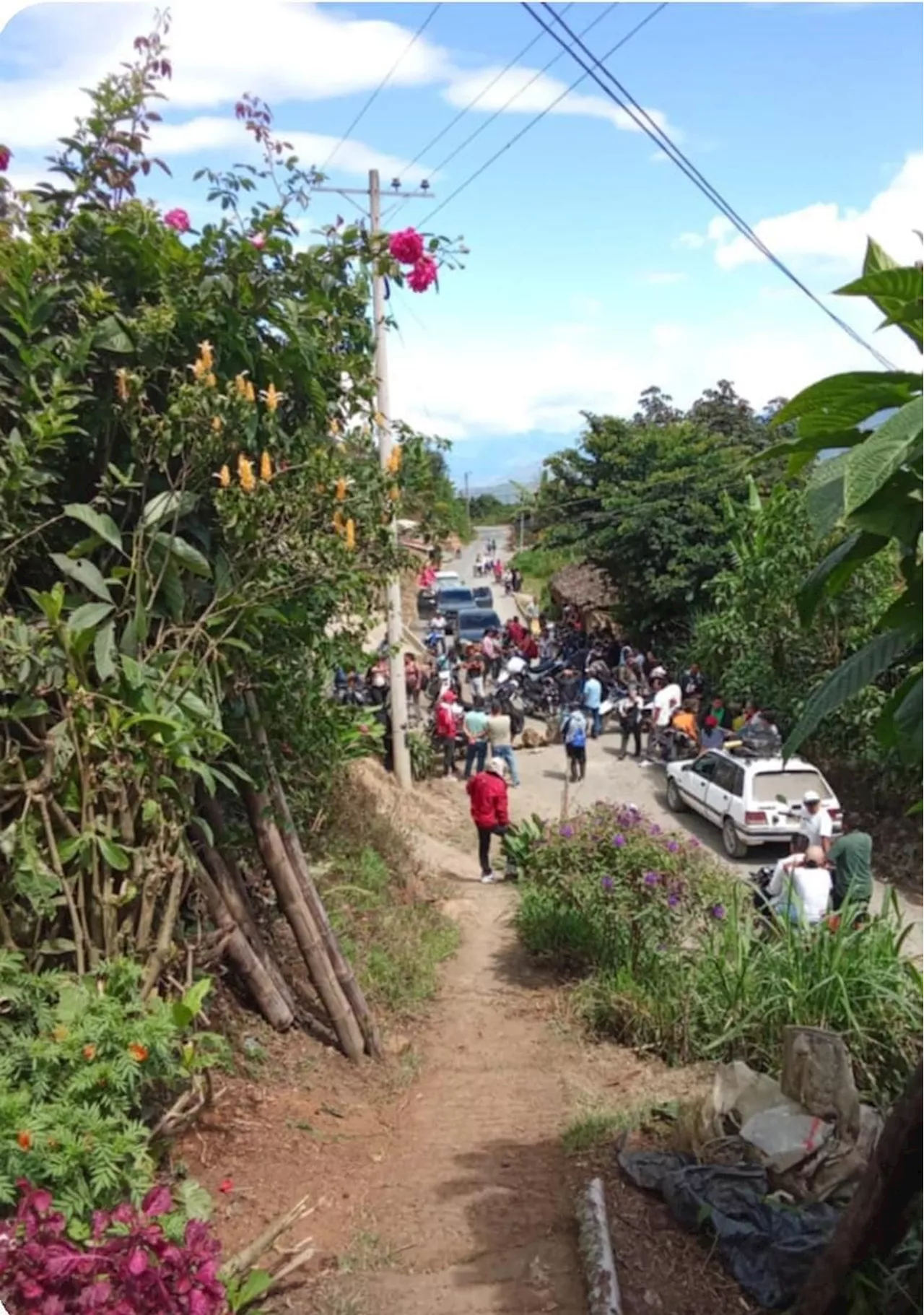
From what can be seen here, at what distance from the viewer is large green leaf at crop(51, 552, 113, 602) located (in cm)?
440

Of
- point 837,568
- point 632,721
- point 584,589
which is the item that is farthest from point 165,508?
point 584,589

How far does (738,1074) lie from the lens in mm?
5203

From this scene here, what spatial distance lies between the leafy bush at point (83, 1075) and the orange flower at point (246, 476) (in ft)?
6.40

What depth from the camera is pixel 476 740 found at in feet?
53.2

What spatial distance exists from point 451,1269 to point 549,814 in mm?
10608

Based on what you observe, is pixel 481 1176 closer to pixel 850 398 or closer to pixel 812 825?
pixel 850 398

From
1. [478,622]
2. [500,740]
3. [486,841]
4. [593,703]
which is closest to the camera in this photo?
[486,841]

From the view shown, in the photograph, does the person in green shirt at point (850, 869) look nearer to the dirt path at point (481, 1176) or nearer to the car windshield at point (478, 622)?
the dirt path at point (481, 1176)

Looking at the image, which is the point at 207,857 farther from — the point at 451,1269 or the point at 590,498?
the point at 590,498

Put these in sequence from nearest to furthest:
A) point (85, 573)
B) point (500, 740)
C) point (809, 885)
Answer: point (85, 573) → point (809, 885) → point (500, 740)

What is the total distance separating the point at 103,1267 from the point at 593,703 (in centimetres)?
1661

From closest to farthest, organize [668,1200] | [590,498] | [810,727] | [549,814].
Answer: [810,727]
[668,1200]
[549,814]
[590,498]

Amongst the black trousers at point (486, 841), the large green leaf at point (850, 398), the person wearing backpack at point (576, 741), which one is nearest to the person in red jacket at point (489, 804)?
the black trousers at point (486, 841)

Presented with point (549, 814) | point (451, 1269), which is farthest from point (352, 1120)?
point (549, 814)
